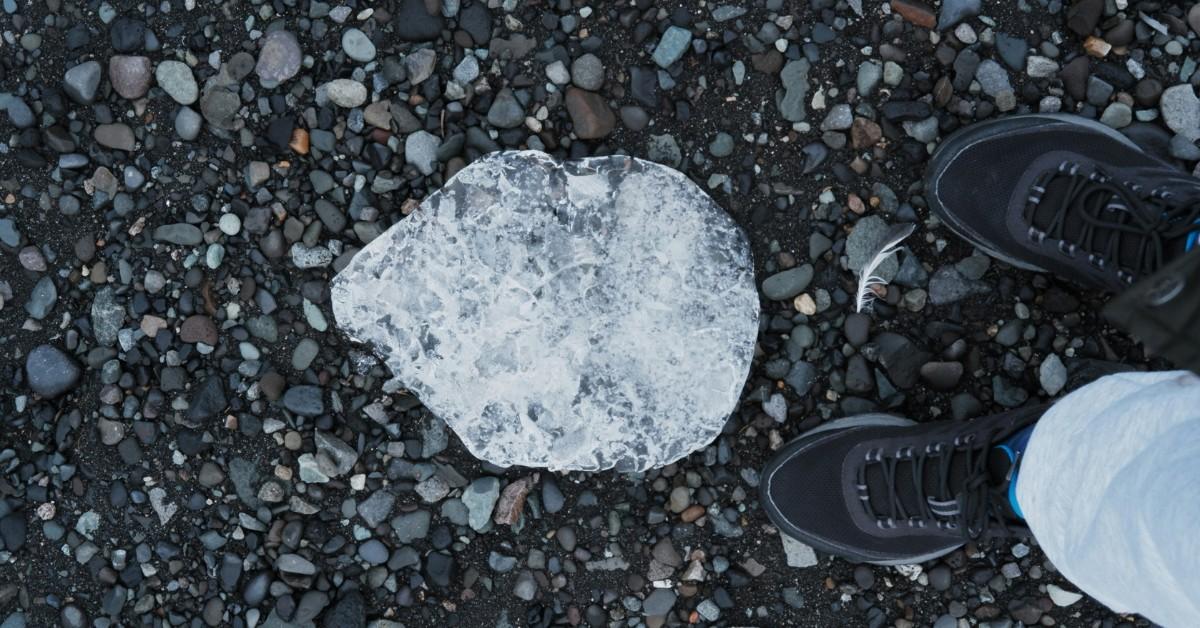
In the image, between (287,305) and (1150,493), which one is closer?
(1150,493)

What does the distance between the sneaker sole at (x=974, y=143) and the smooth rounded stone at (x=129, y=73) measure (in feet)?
6.80

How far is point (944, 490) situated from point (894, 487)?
12cm

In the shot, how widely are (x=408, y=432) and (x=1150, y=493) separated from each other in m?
1.66

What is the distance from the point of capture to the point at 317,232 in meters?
2.28

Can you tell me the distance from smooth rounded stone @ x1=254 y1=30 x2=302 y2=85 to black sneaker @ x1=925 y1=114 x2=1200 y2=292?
1.68 m

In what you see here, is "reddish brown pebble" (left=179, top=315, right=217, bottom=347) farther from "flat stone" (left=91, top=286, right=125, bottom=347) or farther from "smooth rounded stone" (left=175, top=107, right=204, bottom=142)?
"smooth rounded stone" (left=175, top=107, right=204, bottom=142)

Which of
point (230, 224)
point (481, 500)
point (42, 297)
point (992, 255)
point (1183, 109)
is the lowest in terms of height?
point (481, 500)

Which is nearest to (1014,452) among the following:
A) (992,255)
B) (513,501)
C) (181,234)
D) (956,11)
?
(992,255)

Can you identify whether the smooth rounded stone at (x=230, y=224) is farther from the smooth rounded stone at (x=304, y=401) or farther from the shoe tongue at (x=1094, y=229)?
the shoe tongue at (x=1094, y=229)

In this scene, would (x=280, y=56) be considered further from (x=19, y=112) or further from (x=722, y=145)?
(x=722, y=145)

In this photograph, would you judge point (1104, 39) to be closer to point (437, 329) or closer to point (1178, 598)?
point (1178, 598)

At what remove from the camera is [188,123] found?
90.2 inches

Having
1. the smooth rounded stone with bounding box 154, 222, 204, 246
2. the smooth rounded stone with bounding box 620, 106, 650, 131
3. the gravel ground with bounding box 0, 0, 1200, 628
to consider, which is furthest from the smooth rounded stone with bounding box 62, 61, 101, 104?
the smooth rounded stone with bounding box 620, 106, 650, 131

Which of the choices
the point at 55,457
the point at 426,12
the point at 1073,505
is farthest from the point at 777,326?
the point at 55,457
